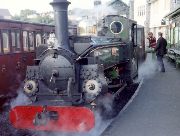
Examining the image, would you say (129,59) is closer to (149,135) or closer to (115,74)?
(115,74)

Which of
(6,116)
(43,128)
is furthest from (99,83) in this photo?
(6,116)

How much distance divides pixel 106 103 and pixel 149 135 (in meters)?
2.40

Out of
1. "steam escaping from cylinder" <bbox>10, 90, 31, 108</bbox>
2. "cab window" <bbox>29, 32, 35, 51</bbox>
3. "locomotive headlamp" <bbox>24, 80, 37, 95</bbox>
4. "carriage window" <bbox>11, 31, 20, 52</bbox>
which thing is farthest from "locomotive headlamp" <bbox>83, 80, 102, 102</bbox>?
"cab window" <bbox>29, 32, 35, 51</bbox>

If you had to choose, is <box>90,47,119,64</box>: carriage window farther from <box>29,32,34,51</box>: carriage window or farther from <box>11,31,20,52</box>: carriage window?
<box>29,32,34,51</box>: carriage window

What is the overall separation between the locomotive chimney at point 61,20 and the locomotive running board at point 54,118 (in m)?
1.44

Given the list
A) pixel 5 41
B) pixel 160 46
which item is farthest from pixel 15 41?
pixel 160 46

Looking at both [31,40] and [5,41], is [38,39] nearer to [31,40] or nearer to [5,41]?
[31,40]

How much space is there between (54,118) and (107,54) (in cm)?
259

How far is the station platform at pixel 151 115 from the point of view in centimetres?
654

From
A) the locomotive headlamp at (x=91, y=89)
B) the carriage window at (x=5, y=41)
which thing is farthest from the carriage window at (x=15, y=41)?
the locomotive headlamp at (x=91, y=89)

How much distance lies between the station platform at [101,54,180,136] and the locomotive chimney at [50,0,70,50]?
2015 mm

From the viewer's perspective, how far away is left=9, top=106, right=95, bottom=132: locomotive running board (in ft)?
21.5

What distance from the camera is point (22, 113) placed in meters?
6.81

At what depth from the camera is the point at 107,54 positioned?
28.6ft
